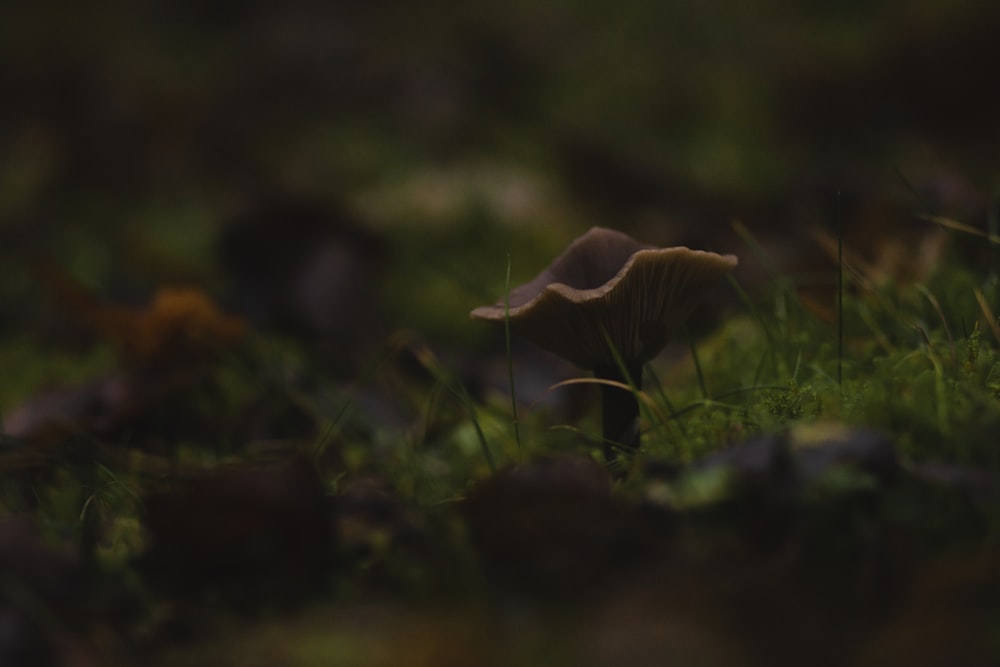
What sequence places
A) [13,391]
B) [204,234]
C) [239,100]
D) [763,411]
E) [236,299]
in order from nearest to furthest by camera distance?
[763,411], [13,391], [236,299], [204,234], [239,100]

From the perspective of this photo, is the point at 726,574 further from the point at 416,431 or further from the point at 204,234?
the point at 204,234

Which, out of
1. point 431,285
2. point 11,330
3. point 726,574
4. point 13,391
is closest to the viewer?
point 726,574

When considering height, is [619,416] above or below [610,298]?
below

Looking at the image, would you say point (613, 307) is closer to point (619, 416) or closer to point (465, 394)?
point (619, 416)

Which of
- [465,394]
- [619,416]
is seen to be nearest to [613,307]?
[619,416]

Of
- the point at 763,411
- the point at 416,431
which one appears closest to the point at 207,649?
the point at 763,411

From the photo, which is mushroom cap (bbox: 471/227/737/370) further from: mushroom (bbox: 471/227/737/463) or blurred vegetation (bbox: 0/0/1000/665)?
blurred vegetation (bbox: 0/0/1000/665)

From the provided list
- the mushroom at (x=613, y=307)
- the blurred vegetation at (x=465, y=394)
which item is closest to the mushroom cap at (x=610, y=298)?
the mushroom at (x=613, y=307)
